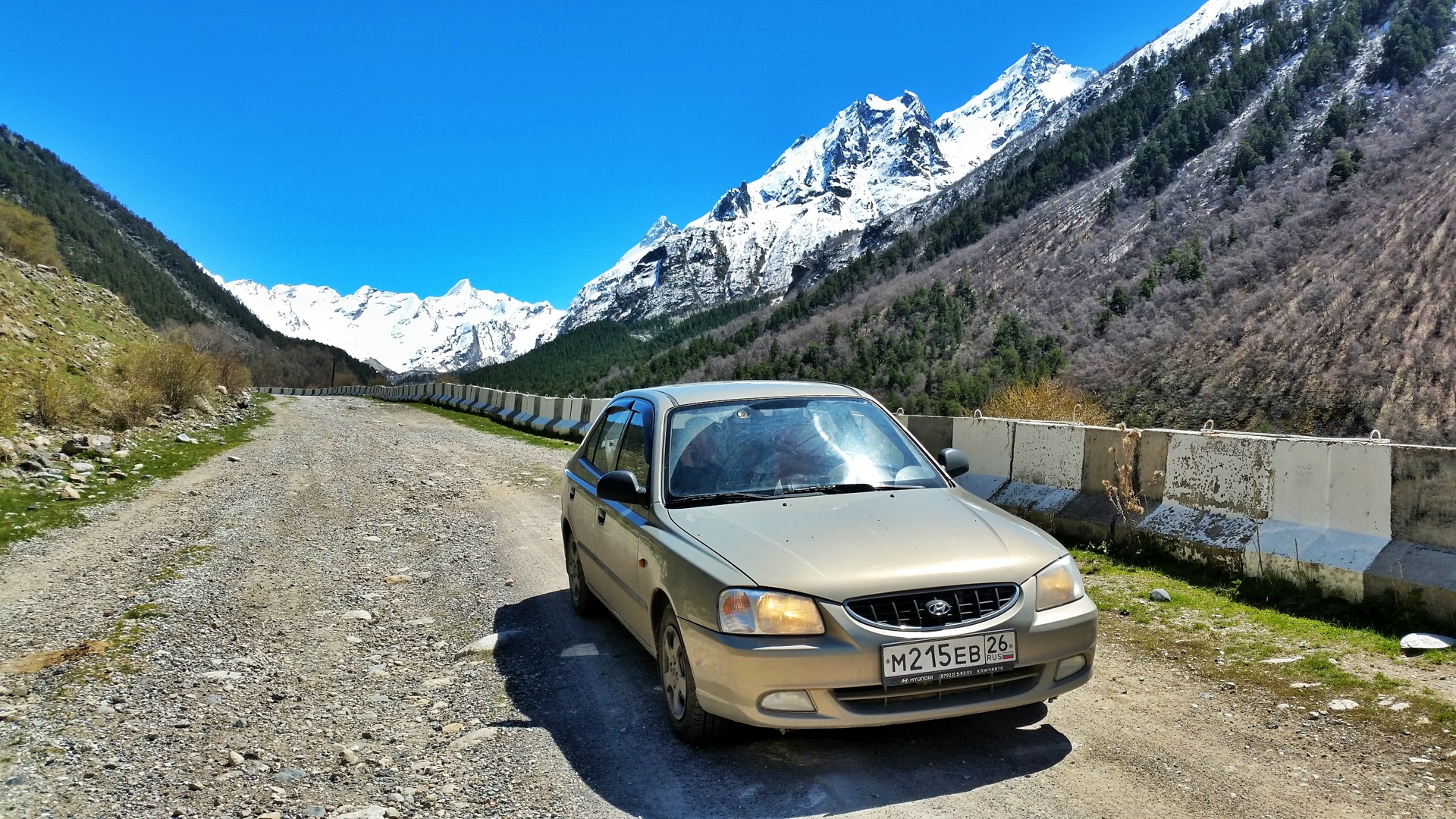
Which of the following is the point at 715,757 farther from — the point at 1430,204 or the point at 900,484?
the point at 1430,204

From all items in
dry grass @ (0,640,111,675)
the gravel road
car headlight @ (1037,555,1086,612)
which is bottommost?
dry grass @ (0,640,111,675)

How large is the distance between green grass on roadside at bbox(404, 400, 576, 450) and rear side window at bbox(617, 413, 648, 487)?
13529mm

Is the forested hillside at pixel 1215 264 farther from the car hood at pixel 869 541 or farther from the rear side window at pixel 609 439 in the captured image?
the car hood at pixel 869 541

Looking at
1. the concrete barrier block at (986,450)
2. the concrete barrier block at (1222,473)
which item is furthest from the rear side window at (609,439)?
the concrete barrier block at (1222,473)

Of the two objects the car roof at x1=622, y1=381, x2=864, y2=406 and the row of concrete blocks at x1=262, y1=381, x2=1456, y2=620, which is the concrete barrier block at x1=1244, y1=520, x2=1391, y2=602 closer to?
the row of concrete blocks at x1=262, y1=381, x2=1456, y2=620

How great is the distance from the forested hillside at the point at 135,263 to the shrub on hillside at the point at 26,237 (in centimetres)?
5842

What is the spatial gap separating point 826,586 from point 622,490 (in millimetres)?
1478

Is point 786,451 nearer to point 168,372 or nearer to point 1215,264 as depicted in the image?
point 168,372

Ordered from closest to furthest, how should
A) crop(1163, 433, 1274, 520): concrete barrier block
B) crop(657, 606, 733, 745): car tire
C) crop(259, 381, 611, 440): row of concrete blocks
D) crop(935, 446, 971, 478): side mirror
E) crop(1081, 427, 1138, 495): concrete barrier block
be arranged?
crop(657, 606, 733, 745): car tire < crop(935, 446, 971, 478): side mirror < crop(1163, 433, 1274, 520): concrete barrier block < crop(1081, 427, 1138, 495): concrete barrier block < crop(259, 381, 611, 440): row of concrete blocks

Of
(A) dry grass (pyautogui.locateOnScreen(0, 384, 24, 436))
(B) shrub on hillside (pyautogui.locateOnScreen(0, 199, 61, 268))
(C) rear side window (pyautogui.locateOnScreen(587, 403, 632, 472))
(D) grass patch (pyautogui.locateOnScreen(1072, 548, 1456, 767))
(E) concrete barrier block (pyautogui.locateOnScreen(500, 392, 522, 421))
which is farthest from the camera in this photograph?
(B) shrub on hillside (pyautogui.locateOnScreen(0, 199, 61, 268))

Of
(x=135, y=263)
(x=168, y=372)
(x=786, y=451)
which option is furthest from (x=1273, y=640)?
(x=135, y=263)

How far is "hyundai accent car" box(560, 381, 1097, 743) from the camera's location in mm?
3340

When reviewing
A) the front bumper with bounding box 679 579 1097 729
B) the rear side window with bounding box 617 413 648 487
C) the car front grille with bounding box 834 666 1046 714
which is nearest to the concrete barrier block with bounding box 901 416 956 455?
the rear side window with bounding box 617 413 648 487

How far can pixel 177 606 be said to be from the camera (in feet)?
19.8
